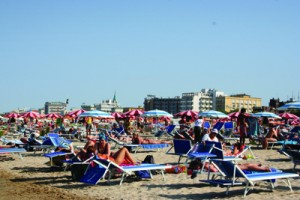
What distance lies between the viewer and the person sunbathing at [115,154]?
29.8ft

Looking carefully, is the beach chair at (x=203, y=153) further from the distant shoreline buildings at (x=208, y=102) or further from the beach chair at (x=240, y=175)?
the distant shoreline buildings at (x=208, y=102)

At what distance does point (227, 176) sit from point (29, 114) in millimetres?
29363

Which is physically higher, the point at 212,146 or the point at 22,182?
the point at 212,146

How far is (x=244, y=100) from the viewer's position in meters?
178

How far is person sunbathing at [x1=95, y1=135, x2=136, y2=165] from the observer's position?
358 inches

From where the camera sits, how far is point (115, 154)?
920cm

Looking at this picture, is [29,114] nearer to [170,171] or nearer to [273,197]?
[170,171]

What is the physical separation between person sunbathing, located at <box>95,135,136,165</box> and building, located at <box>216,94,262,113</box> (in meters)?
159

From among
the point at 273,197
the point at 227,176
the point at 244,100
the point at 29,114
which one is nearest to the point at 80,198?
the point at 227,176

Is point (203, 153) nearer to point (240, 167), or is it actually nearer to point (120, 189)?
point (240, 167)

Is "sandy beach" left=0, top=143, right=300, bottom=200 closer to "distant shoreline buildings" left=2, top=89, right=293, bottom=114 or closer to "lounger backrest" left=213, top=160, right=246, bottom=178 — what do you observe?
"lounger backrest" left=213, top=160, right=246, bottom=178

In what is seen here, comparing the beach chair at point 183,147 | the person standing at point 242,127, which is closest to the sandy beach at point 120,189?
the beach chair at point 183,147

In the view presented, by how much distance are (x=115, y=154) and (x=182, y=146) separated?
285 cm

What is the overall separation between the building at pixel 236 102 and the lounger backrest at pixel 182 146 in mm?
156740
